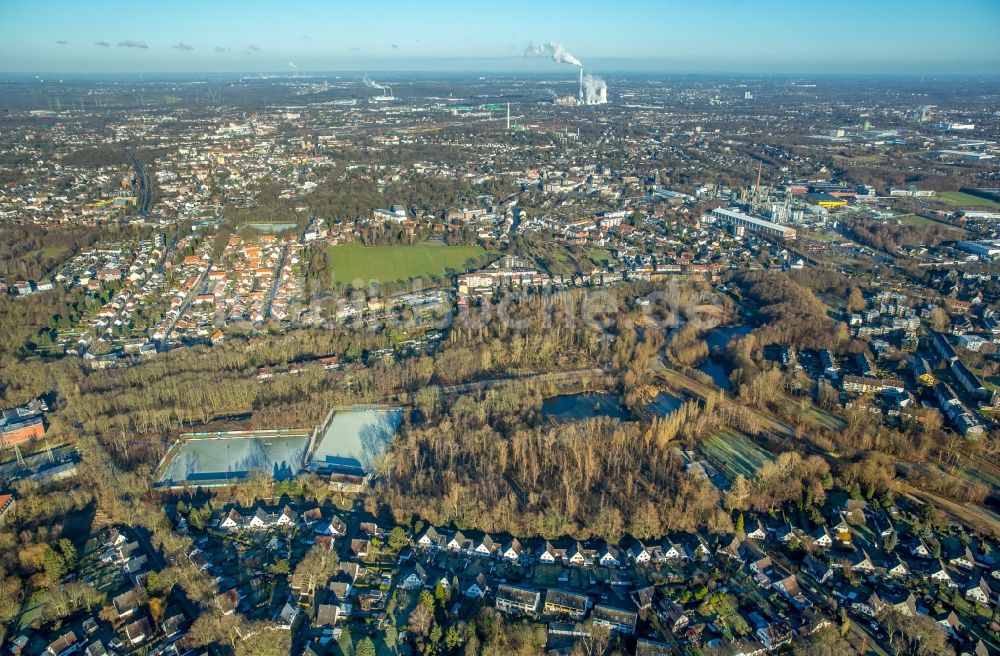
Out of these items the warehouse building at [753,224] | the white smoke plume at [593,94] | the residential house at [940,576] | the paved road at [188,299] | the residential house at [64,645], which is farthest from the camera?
the white smoke plume at [593,94]

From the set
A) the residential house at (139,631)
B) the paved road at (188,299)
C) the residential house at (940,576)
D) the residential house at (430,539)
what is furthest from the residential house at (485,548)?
the paved road at (188,299)

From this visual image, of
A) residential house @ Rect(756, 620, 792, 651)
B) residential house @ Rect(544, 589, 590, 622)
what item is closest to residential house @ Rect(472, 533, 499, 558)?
residential house @ Rect(544, 589, 590, 622)

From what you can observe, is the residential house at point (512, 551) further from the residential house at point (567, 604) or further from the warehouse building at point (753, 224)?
the warehouse building at point (753, 224)

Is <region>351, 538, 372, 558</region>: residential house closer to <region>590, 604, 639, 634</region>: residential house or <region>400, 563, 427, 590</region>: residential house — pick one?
<region>400, 563, 427, 590</region>: residential house

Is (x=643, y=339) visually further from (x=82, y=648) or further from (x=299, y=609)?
(x=82, y=648)

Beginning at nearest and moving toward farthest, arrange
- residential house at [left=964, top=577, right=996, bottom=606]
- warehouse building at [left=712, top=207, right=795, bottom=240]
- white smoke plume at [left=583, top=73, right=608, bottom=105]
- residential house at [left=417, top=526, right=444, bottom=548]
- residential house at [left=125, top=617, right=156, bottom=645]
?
residential house at [left=125, top=617, right=156, bottom=645]
residential house at [left=964, top=577, right=996, bottom=606]
residential house at [left=417, top=526, right=444, bottom=548]
warehouse building at [left=712, top=207, right=795, bottom=240]
white smoke plume at [left=583, top=73, right=608, bottom=105]

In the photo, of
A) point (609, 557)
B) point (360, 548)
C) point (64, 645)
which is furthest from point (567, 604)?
point (64, 645)

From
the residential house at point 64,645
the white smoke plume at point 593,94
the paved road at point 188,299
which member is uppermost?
the white smoke plume at point 593,94

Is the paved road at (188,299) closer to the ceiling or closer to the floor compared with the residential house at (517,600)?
closer to the ceiling

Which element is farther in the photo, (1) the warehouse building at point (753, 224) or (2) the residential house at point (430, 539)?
(1) the warehouse building at point (753, 224)

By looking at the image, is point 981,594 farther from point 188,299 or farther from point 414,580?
point 188,299

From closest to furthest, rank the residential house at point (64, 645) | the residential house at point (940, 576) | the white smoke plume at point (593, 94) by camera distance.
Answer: the residential house at point (64, 645) < the residential house at point (940, 576) < the white smoke plume at point (593, 94)

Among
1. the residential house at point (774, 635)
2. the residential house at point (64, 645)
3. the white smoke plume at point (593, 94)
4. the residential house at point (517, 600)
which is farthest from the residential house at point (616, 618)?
the white smoke plume at point (593, 94)
